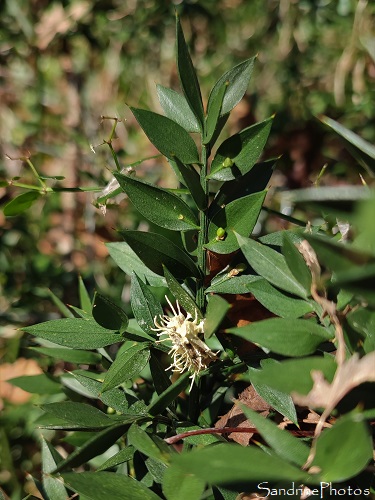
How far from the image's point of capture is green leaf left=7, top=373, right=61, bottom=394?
2.15ft

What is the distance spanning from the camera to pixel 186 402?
598mm

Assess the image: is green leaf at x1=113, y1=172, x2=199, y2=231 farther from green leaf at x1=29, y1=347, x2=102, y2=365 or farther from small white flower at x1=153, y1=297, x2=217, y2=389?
green leaf at x1=29, y1=347, x2=102, y2=365

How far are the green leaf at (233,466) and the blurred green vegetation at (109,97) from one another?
0.64 meters

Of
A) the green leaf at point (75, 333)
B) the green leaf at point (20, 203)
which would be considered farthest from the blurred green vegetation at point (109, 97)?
the green leaf at point (75, 333)

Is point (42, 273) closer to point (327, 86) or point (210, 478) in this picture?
point (210, 478)

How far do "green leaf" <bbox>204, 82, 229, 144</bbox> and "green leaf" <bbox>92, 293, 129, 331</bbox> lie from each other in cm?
15

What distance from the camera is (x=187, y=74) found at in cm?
Answer: 44

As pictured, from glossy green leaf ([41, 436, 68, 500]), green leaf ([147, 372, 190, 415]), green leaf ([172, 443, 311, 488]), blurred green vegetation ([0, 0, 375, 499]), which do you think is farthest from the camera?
blurred green vegetation ([0, 0, 375, 499])

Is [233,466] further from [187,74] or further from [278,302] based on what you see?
[187,74]

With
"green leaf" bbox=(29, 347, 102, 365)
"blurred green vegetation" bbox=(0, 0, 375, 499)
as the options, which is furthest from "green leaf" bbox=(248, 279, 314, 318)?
"blurred green vegetation" bbox=(0, 0, 375, 499)

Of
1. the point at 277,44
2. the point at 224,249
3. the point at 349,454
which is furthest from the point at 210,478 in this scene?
the point at 277,44

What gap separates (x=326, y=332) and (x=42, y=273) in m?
0.77

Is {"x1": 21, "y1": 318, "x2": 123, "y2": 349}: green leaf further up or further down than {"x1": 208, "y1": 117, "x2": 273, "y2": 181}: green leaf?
further down

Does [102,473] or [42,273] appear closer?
[102,473]
